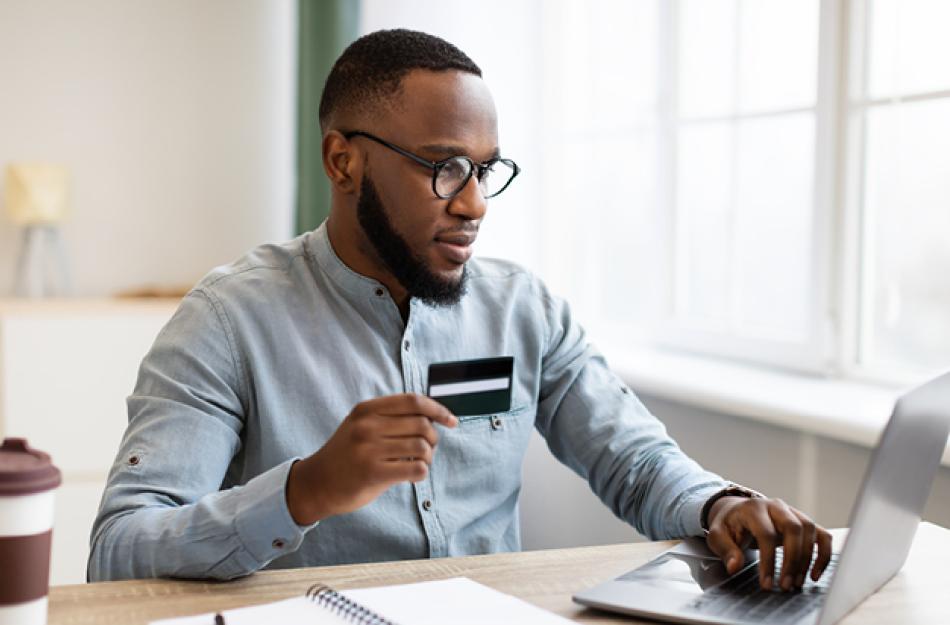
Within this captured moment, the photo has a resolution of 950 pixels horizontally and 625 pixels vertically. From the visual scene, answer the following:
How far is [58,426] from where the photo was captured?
3236 millimetres

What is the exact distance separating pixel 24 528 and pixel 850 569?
2.35 ft

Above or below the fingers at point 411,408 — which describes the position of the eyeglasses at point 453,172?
above

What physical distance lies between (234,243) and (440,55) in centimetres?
255

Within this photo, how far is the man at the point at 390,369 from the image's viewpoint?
133cm

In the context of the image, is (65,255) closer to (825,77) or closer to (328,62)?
(328,62)

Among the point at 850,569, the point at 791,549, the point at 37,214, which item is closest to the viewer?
the point at 850,569

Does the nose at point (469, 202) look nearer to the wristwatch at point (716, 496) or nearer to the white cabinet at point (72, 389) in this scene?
the wristwatch at point (716, 496)

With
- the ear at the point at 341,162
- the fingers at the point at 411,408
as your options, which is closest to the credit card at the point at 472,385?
the fingers at the point at 411,408

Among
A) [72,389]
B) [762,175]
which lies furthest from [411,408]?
[72,389]

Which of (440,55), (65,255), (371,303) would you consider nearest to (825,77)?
(440,55)

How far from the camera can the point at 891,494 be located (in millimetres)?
1053

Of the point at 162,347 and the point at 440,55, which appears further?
the point at 440,55

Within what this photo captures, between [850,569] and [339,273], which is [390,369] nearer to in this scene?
[339,273]

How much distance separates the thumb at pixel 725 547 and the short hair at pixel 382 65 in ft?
2.38
